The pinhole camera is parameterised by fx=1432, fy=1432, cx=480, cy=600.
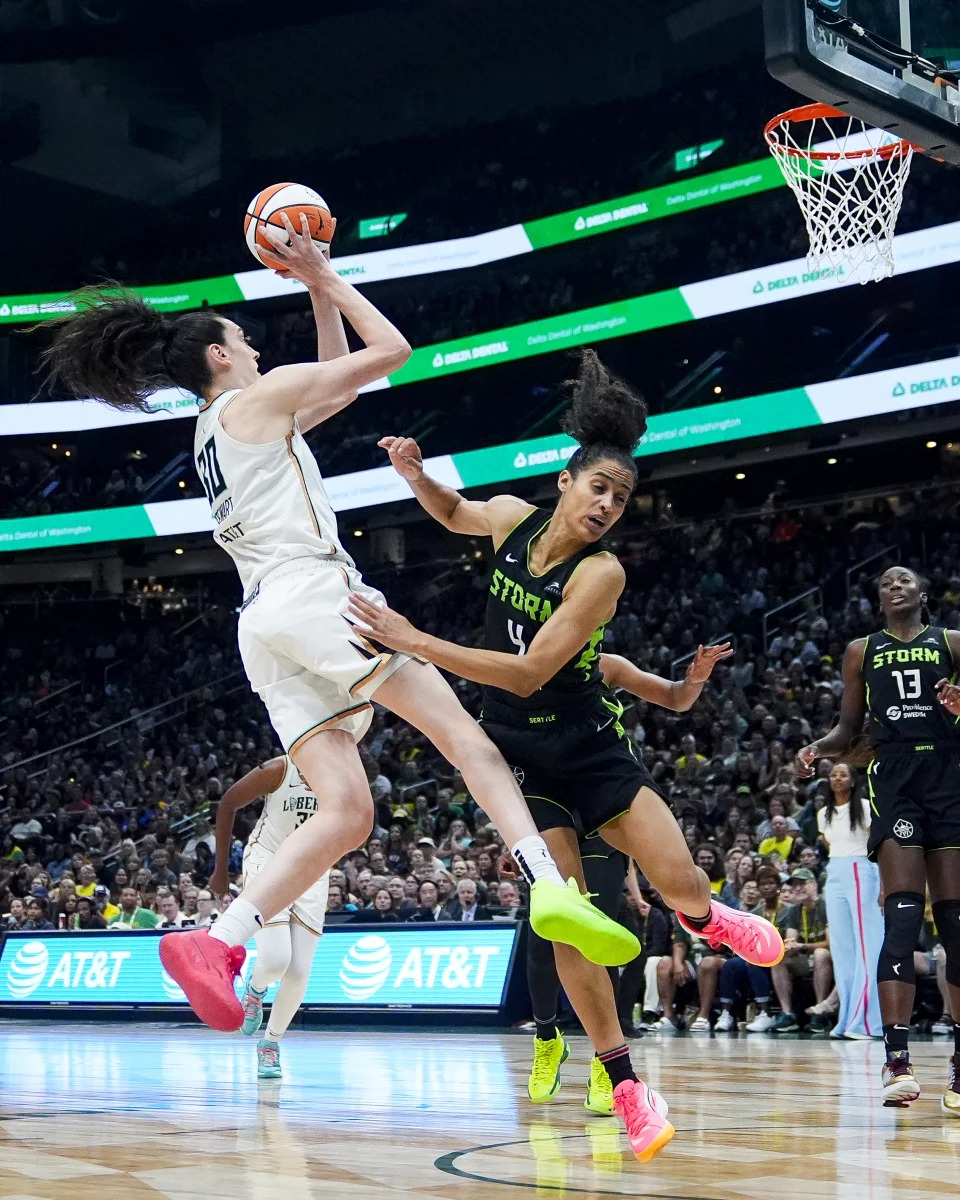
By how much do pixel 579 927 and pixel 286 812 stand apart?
3284mm

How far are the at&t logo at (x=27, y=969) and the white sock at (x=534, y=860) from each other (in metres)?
10.9

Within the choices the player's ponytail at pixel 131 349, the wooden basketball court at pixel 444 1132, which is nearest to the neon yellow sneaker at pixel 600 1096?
the wooden basketball court at pixel 444 1132

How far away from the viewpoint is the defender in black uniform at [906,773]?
516cm

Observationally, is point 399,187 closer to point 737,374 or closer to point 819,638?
point 737,374

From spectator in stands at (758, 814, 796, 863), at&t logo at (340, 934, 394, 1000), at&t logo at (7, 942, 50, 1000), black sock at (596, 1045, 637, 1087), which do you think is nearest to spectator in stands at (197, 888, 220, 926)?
at&t logo at (7, 942, 50, 1000)

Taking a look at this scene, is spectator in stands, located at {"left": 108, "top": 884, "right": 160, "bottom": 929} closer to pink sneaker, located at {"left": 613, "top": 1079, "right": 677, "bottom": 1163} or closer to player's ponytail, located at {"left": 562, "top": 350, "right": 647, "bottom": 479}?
player's ponytail, located at {"left": 562, "top": 350, "right": 647, "bottom": 479}

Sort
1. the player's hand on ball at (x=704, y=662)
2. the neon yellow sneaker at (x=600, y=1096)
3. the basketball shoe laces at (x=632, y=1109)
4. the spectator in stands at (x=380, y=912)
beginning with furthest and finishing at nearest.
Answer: the spectator in stands at (x=380, y=912) < the player's hand on ball at (x=704, y=662) < the neon yellow sneaker at (x=600, y=1096) < the basketball shoe laces at (x=632, y=1109)

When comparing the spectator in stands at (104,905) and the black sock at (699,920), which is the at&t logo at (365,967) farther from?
the black sock at (699,920)

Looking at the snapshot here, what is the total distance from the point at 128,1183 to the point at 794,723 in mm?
13484

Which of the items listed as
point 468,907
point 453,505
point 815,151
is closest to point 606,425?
point 453,505

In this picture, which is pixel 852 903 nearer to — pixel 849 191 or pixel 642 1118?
pixel 849 191

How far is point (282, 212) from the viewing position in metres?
4.47

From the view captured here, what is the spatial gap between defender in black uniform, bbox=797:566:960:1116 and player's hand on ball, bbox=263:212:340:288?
2460mm

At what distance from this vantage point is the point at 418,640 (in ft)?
13.1
